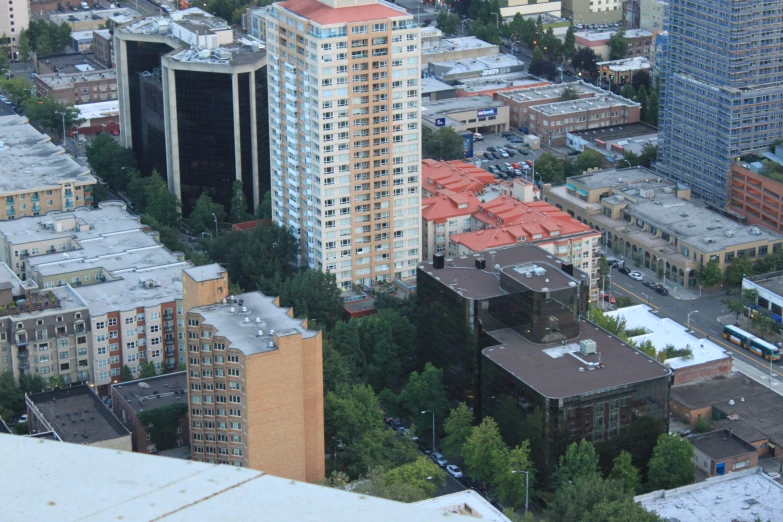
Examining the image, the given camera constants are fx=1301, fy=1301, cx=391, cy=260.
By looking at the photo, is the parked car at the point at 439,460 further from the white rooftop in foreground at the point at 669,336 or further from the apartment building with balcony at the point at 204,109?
the apartment building with balcony at the point at 204,109

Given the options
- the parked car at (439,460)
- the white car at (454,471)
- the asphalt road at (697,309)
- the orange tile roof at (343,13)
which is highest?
the orange tile roof at (343,13)

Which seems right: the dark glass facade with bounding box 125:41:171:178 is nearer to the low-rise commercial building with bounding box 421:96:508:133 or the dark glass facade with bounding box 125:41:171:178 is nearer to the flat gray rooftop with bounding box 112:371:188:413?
the low-rise commercial building with bounding box 421:96:508:133

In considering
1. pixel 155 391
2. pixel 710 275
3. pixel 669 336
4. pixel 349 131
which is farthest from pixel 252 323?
pixel 710 275

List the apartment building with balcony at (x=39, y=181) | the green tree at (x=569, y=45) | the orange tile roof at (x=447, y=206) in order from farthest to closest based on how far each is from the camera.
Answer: the green tree at (x=569, y=45) → the apartment building with balcony at (x=39, y=181) → the orange tile roof at (x=447, y=206)

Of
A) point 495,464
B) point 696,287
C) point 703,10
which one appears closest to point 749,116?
point 703,10

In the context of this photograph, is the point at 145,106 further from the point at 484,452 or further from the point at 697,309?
the point at 484,452

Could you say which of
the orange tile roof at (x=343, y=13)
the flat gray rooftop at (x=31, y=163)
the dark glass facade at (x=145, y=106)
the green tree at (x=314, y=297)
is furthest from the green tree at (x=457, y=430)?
the dark glass facade at (x=145, y=106)

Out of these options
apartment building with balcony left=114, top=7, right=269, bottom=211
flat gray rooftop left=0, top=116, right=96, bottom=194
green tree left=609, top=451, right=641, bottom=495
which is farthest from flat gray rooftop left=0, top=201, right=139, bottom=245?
green tree left=609, top=451, right=641, bottom=495
